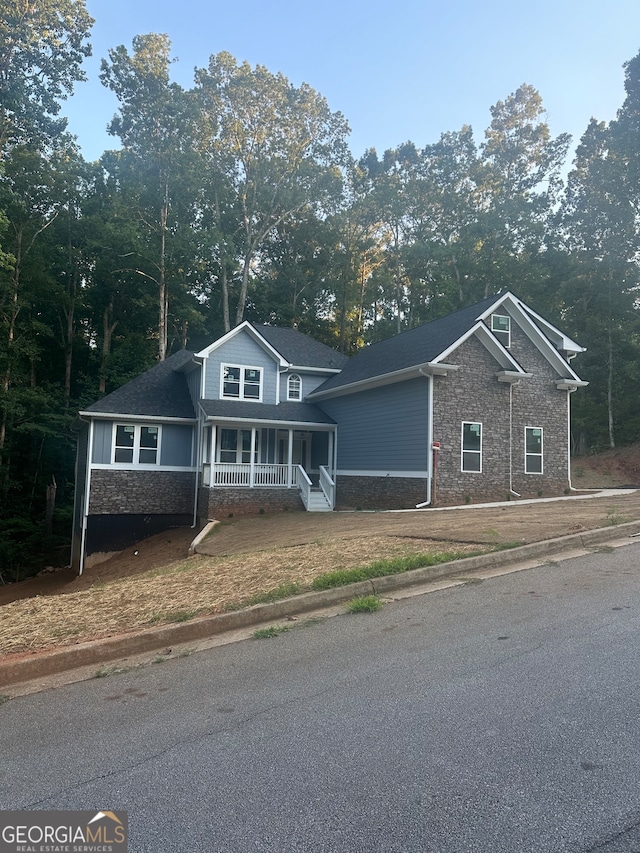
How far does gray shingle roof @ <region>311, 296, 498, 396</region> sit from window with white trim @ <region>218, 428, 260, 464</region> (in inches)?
147

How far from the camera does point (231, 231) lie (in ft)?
131

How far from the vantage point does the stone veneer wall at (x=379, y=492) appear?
1944 cm

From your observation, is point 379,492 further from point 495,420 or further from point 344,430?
point 495,420

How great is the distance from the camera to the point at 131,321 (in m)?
36.8

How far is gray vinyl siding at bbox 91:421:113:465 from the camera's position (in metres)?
21.3

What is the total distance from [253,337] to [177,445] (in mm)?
5097

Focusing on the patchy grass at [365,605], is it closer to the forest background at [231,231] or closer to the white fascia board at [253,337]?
the white fascia board at [253,337]

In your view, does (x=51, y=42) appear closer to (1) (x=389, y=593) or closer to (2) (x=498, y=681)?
(1) (x=389, y=593)

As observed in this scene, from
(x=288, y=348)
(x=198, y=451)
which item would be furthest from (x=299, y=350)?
(x=198, y=451)

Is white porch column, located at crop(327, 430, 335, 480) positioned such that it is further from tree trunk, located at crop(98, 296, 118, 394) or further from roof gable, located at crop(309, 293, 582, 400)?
tree trunk, located at crop(98, 296, 118, 394)

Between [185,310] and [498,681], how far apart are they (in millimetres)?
30962

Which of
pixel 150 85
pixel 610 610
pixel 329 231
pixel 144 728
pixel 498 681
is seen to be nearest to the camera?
pixel 144 728

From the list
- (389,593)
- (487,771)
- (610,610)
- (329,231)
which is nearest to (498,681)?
(487,771)

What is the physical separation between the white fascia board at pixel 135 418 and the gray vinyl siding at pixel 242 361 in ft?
4.20
